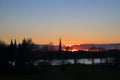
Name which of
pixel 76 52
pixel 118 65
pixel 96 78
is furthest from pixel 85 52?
pixel 96 78

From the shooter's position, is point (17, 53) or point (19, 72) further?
point (17, 53)

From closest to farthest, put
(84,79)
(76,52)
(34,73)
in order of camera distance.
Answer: (84,79) → (34,73) → (76,52)

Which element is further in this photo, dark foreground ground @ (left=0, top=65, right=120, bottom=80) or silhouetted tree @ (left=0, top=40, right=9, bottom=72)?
silhouetted tree @ (left=0, top=40, right=9, bottom=72)

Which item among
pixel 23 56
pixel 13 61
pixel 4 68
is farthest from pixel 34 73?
pixel 13 61

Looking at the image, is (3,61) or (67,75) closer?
(67,75)

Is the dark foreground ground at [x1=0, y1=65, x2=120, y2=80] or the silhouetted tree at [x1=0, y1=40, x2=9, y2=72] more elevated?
the silhouetted tree at [x1=0, y1=40, x2=9, y2=72]

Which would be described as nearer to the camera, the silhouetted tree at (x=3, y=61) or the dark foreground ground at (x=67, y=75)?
the dark foreground ground at (x=67, y=75)

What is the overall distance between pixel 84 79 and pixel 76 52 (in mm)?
136496

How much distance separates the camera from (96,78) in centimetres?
4394

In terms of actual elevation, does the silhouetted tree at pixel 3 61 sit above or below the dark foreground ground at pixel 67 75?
above

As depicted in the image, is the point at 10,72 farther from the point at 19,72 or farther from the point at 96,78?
the point at 96,78

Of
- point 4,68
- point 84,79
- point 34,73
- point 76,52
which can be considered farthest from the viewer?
point 76,52

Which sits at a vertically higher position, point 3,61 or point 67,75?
point 3,61

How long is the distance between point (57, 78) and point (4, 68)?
17195mm
